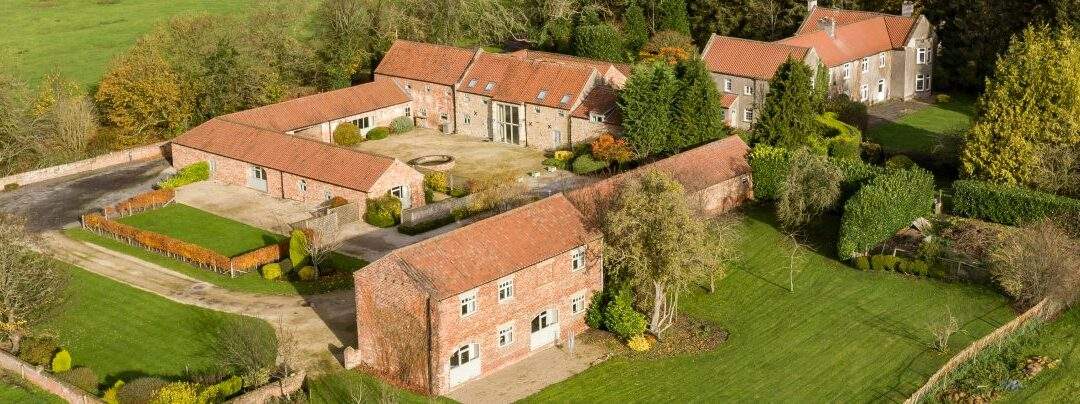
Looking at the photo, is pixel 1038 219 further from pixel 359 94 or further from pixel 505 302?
pixel 359 94

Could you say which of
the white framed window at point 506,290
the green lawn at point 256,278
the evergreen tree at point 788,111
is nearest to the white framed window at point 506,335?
the white framed window at point 506,290

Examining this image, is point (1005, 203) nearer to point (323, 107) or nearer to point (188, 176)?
point (323, 107)

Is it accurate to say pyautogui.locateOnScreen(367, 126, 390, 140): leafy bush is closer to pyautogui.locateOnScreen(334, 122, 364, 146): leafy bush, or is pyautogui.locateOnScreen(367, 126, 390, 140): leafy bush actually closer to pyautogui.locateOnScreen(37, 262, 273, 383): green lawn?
pyautogui.locateOnScreen(334, 122, 364, 146): leafy bush

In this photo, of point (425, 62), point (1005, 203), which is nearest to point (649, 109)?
point (425, 62)

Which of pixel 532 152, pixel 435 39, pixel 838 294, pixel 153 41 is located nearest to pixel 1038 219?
A: pixel 838 294

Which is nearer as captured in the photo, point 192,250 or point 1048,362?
point 1048,362

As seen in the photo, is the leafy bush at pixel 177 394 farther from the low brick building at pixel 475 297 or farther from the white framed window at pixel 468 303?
the white framed window at pixel 468 303
